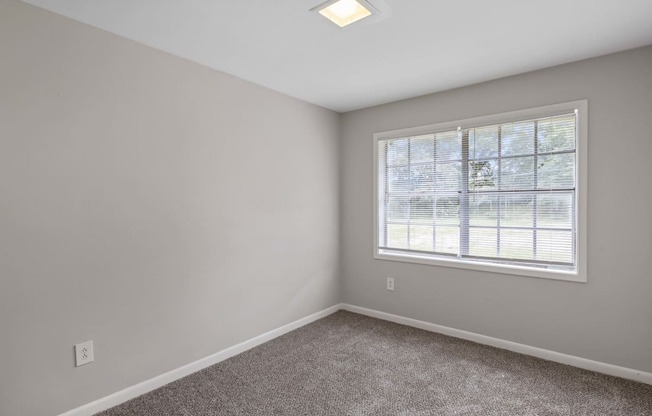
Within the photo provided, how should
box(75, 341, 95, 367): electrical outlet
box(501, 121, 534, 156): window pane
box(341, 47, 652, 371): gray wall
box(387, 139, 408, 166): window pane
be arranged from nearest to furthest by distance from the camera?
box(75, 341, 95, 367): electrical outlet < box(341, 47, 652, 371): gray wall < box(501, 121, 534, 156): window pane < box(387, 139, 408, 166): window pane

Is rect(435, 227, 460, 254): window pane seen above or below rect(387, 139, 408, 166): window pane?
below

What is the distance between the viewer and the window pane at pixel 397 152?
3.51 meters

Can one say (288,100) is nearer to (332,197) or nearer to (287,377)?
(332,197)

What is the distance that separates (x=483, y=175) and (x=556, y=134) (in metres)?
0.62

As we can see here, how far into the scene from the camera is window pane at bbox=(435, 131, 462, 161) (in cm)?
315

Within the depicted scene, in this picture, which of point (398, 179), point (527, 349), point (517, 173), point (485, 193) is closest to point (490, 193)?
point (485, 193)

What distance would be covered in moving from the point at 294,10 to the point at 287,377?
2411 mm

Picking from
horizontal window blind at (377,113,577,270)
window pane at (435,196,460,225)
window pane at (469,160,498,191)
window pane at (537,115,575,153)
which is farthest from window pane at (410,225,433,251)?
Result: window pane at (537,115,575,153)

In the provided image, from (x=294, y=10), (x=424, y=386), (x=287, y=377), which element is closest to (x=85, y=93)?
(x=294, y=10)

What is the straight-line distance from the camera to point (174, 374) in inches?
93.6

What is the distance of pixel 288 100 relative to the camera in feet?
10.8

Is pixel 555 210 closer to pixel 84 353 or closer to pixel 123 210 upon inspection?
pixel 123 210

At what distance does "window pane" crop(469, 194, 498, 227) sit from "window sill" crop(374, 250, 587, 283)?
378mm

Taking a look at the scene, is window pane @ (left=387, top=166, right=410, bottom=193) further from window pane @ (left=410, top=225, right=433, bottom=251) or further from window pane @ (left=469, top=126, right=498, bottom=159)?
window pane @ (left=469, top=126, right=498, bottom=159)
